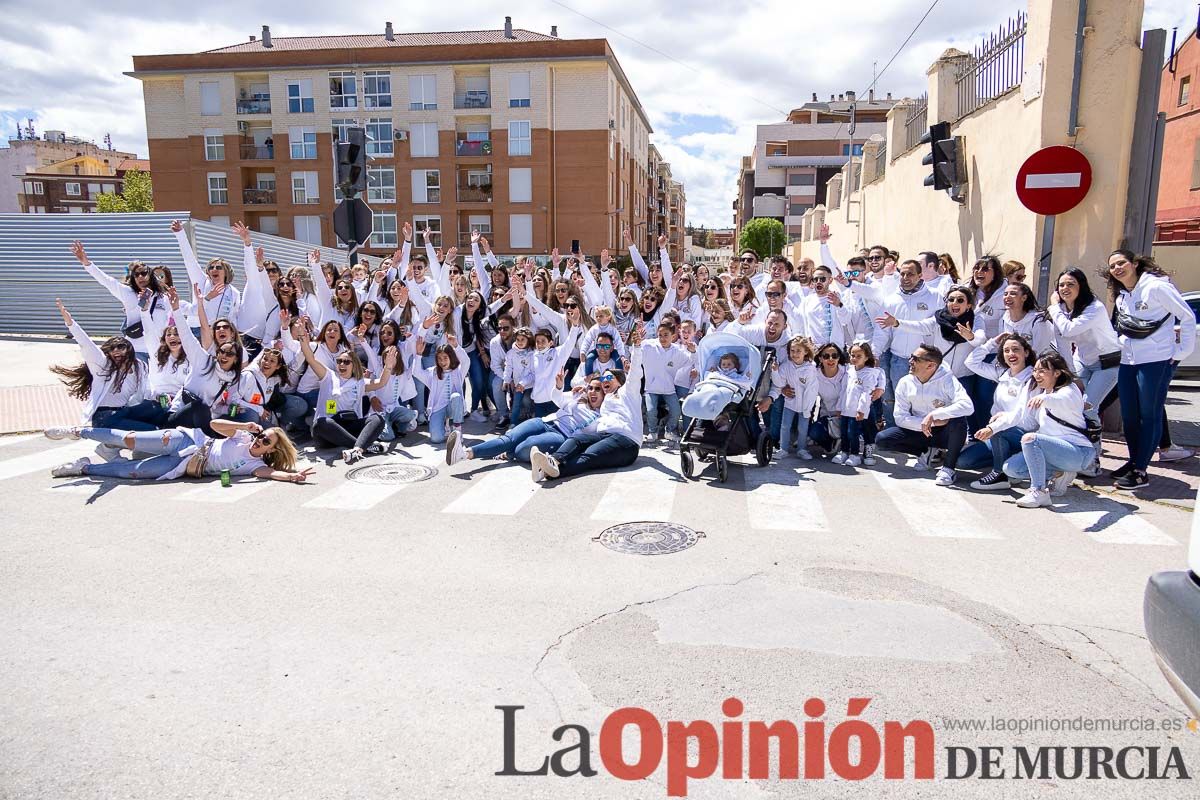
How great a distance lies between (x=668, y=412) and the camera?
9.41 meters

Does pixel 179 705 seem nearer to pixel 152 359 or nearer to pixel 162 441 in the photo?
pixel 162 441

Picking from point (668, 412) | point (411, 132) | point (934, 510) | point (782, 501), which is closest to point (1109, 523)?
point (934, 510)

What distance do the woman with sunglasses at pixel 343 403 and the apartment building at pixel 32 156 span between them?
99083 millimetres

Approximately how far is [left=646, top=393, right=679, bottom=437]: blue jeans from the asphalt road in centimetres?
252

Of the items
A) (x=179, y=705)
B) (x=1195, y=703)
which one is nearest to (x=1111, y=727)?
(x=1195, y=703)

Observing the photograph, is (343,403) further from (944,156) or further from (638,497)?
(944,156)

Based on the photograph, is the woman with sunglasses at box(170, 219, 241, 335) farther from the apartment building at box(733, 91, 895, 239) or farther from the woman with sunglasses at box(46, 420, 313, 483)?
the apartment building at box(733, 91, 895, 239)

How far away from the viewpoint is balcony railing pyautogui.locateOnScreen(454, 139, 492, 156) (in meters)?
49.1

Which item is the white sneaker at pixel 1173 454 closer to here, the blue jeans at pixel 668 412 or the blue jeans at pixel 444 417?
the blue jeans at pixel 668 412

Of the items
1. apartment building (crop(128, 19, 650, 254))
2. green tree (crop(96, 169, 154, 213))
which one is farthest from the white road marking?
green tree (crop(96, 169, 154, 213))

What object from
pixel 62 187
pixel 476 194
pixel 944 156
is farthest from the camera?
pixel 62 187

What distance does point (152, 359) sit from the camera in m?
8.61

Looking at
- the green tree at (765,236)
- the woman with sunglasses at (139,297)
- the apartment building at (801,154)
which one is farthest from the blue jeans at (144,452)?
the apartment building at (801,154)

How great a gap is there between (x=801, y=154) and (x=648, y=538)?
82.3 meters
